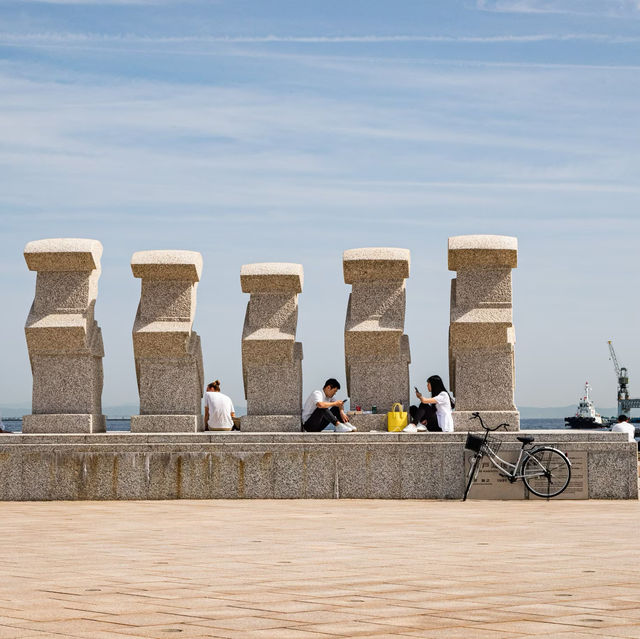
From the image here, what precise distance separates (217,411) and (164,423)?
2.72ft

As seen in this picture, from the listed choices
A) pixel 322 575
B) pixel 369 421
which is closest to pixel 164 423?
pixel 369 421

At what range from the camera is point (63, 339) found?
16453mm

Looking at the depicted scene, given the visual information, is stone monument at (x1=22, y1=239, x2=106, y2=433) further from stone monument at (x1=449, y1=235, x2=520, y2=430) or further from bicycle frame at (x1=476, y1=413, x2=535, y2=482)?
bicycle frame at (x1=476, y1=413, x2=535, y2=482)

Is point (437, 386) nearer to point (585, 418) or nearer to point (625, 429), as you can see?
point (625, 429)

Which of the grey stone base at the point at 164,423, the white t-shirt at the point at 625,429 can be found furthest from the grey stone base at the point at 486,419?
the grey stone base at the point at 164,423

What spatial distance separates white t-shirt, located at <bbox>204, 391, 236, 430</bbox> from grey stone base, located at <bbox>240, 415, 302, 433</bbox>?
0.39 metres

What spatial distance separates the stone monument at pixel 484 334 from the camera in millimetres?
16297

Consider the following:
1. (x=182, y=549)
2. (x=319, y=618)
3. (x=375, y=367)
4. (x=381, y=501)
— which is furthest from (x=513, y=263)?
(x=319, y=618)

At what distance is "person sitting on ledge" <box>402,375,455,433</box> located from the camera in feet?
52.9

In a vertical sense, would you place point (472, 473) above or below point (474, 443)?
below

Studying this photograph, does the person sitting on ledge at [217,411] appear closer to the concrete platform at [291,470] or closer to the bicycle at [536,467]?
the concrete platform at [291,470]

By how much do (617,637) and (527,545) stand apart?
435 cm

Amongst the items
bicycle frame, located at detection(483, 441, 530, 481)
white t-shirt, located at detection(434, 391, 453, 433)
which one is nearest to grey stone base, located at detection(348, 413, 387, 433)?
white t-shirt, located at detection(434, 391, 453, 433)

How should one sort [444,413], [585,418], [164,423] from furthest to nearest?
[585,418] → [164,423] → [444,413]
